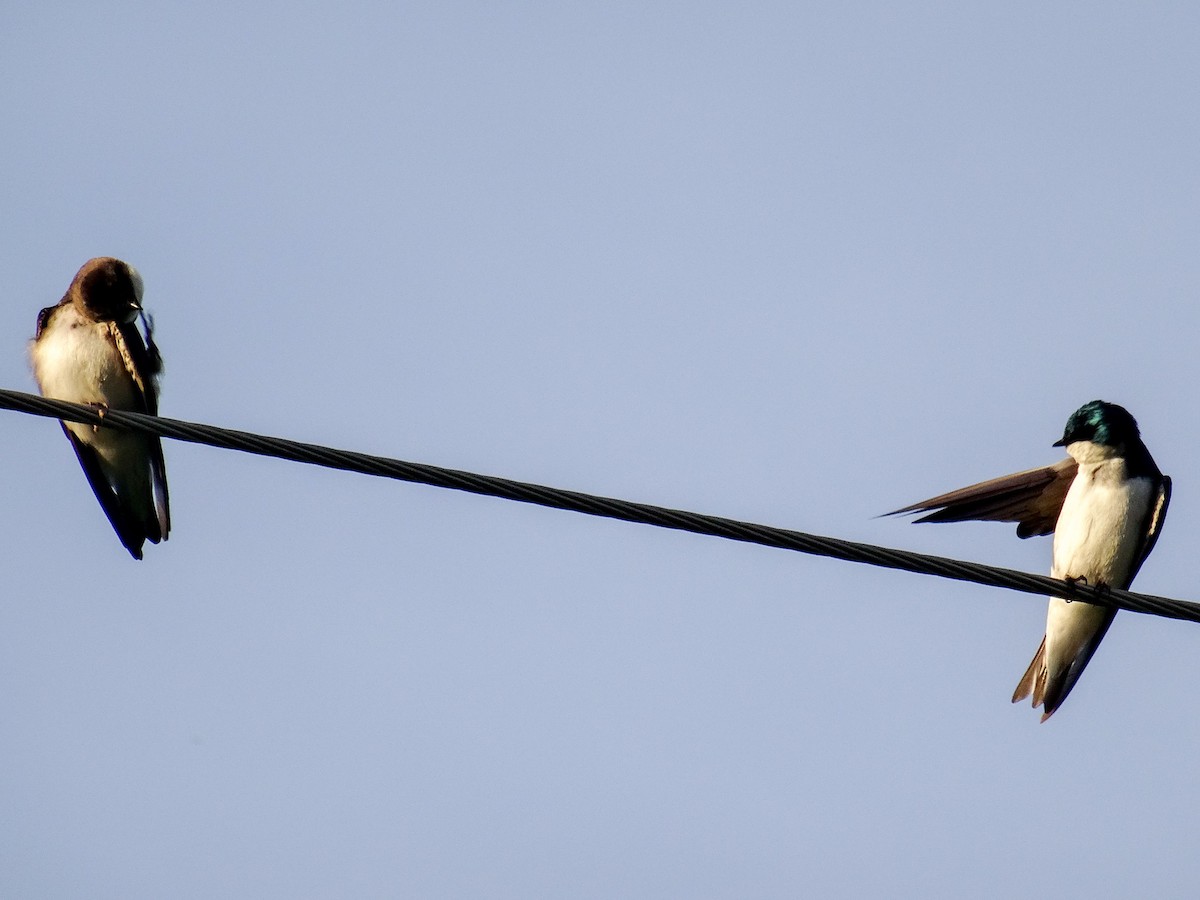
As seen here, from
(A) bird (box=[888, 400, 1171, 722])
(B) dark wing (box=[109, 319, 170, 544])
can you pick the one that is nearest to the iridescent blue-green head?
(A) bird (box=[888, 400, 1171, 722])

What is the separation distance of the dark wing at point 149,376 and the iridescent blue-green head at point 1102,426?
3.69 m

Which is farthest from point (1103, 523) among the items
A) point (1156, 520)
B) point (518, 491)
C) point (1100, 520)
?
point (518, 491)

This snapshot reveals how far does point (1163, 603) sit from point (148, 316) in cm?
427

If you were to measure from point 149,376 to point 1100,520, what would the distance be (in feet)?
12.6

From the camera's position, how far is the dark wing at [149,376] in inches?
258

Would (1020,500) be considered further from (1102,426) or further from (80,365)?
(80,365)

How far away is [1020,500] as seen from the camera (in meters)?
6.60

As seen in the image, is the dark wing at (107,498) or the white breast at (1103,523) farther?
the dark wing at (107,498)

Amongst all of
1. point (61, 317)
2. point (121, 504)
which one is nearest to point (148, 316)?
point (61, 317)

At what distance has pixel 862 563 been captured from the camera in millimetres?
3994

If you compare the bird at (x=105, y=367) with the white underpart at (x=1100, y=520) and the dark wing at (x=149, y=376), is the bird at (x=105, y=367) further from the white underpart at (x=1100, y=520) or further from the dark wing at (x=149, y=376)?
the white underpart at (x=1100, y=520)

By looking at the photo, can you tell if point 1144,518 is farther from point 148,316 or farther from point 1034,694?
point 148,316

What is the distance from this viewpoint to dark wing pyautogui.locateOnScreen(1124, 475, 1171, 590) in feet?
21.1

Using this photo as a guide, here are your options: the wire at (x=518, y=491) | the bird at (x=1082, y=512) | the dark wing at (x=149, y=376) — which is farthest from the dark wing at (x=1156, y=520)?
the dark wing at (x=149, y=376)
